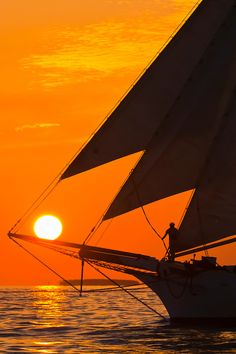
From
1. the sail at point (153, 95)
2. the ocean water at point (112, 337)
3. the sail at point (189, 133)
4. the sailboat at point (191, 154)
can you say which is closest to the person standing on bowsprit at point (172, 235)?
the sailboat at point (191, 154)

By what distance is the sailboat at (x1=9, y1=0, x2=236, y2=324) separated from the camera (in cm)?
4144

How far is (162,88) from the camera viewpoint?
137 feet

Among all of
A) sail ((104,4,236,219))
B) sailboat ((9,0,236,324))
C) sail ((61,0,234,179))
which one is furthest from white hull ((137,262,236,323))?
sail ((61,0,234,179))

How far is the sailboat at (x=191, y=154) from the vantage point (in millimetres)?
41438

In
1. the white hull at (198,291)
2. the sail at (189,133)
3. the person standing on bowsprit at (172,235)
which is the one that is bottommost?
the white hull at (198,291)

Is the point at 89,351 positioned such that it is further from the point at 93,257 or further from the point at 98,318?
the point at 98,318

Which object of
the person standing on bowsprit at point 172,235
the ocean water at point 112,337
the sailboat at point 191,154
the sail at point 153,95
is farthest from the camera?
the person standing on bowsprit at point 172,235

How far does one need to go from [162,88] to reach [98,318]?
18651 mm

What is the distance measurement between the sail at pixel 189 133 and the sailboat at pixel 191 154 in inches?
1.7

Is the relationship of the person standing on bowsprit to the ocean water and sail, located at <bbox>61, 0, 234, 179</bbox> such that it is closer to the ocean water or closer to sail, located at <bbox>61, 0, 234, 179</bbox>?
the ocean water

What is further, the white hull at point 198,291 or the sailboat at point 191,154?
the white hull at point 198,291

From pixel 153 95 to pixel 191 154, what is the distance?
368cm

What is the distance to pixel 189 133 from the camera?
43.1 m

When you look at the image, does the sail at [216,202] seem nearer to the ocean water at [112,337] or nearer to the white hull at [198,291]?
the white hull at [198,291]
